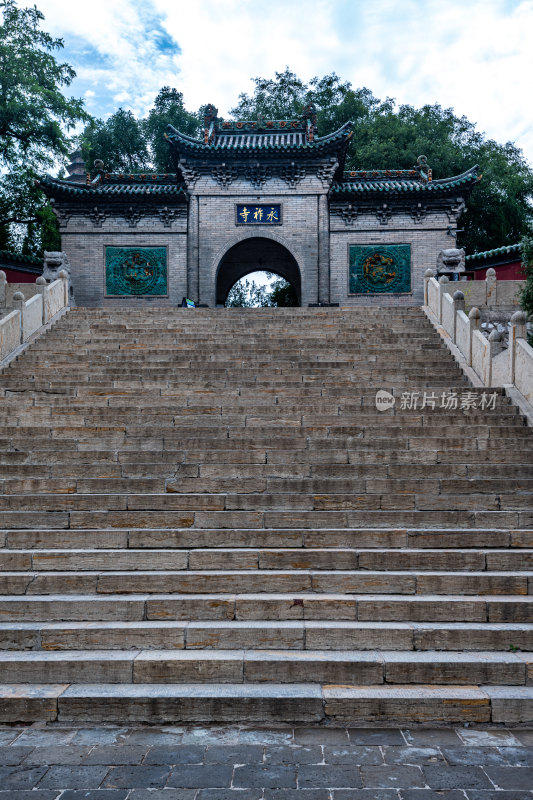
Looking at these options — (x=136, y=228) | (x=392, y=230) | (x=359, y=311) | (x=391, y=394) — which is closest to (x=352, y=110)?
(x=392, y=230)

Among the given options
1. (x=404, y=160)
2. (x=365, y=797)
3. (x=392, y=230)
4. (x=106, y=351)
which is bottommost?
(x=365, y=797)

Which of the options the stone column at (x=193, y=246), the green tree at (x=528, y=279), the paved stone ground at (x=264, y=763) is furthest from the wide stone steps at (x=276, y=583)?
the stone column at (x=193, y=246)

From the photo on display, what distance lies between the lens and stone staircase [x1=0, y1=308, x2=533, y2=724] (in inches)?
143

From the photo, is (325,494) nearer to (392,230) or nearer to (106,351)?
(106,351)

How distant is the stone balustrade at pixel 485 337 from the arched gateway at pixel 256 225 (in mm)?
5697

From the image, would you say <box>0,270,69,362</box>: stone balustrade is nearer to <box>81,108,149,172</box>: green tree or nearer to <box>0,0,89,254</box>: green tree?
<box>0,0,89,254</box>: green tree

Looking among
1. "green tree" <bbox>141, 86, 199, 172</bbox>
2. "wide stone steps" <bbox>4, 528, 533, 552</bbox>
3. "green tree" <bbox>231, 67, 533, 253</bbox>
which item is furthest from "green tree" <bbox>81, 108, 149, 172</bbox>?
"wide stone steps" <bbox>4, 528, 533, 552</bbox>

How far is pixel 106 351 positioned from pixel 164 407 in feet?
10.3

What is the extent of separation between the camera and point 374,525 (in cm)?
504

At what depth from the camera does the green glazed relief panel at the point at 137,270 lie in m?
18.3

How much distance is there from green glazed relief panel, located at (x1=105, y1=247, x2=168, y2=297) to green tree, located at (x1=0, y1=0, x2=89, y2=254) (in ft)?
14.7

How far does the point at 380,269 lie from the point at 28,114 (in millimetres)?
12347

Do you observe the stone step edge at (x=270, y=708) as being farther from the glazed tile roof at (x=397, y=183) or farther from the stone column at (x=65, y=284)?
the glazed tile roof at (x=397, y=183)

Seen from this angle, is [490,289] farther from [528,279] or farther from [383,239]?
[383,239]
